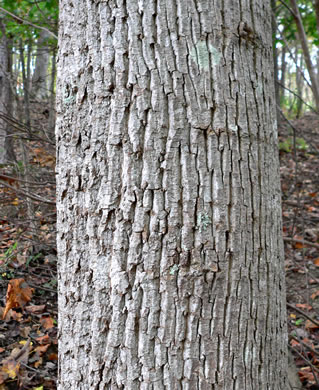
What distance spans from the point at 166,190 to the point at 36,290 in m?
3.12

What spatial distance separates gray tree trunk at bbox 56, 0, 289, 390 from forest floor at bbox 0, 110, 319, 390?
1.81m

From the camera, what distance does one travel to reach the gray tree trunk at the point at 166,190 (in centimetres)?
122

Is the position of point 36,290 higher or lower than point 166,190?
lower

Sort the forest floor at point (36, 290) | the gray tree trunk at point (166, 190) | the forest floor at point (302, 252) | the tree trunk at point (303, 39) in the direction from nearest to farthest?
1. the gray tree trunk at point (166, 190)
2. the forest floor at point (36, 290)
3. the forest floor at point (302, 252)
4. the tree trunk at point (303, 39)

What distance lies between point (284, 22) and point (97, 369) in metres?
Result: 6.20

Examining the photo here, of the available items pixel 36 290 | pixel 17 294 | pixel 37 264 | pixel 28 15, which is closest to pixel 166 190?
pixel 17 294

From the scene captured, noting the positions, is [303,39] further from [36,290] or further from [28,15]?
[36,290]

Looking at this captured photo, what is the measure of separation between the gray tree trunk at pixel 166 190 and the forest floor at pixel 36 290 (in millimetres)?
1812

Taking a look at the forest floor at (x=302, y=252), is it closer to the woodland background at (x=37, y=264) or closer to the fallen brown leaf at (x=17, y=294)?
the woodland background at (x=37, y=264)

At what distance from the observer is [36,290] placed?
3916mm

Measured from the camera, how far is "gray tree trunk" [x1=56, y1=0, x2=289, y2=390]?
4.01ft

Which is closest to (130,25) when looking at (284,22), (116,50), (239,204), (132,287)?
Answer: (116,50)

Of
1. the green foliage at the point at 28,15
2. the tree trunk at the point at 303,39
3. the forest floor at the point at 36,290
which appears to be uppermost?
the green foliage at the point at 28,15

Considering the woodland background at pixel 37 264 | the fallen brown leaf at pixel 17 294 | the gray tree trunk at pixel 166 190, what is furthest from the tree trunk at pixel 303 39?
the fallen brown leaf at pixel 17 294
